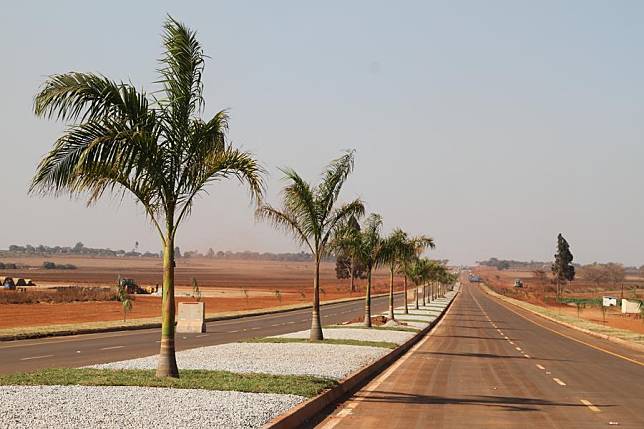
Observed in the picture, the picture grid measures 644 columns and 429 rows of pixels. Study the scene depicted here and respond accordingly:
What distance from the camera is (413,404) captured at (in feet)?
48.5

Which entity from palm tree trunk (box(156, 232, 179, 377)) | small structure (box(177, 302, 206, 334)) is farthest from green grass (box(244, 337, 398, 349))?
palm tree trunk (box(156, 232, 179, 377))

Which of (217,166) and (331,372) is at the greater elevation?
(217,166)

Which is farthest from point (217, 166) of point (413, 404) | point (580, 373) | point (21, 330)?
point (21, 330)

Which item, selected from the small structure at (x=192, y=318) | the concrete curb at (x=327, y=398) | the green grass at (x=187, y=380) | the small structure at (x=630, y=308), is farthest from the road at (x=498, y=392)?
the small structure at (x=630, y=308)

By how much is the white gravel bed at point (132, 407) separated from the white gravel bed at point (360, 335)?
17.7 m

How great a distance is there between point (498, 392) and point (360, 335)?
16002 mm

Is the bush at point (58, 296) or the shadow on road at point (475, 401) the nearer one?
the shadow on road at point (475, 401)

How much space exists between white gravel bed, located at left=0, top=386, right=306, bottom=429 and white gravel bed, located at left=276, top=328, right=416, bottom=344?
17700mm

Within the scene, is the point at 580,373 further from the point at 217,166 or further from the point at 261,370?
the point at 217,166

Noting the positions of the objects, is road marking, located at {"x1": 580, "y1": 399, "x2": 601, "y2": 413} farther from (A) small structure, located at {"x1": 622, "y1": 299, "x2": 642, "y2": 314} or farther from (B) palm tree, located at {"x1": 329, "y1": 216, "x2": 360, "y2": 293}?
(A) small structure, located at {"x1": 622, "y1": 299, "x2": 642, "y2": 314}

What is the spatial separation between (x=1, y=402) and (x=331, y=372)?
26.7 feet

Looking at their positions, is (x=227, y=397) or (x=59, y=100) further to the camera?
(x=59, y=100)

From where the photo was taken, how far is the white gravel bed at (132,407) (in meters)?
10.1

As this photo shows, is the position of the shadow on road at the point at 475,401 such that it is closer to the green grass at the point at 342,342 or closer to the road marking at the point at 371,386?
the road marking at the point at 371,386
